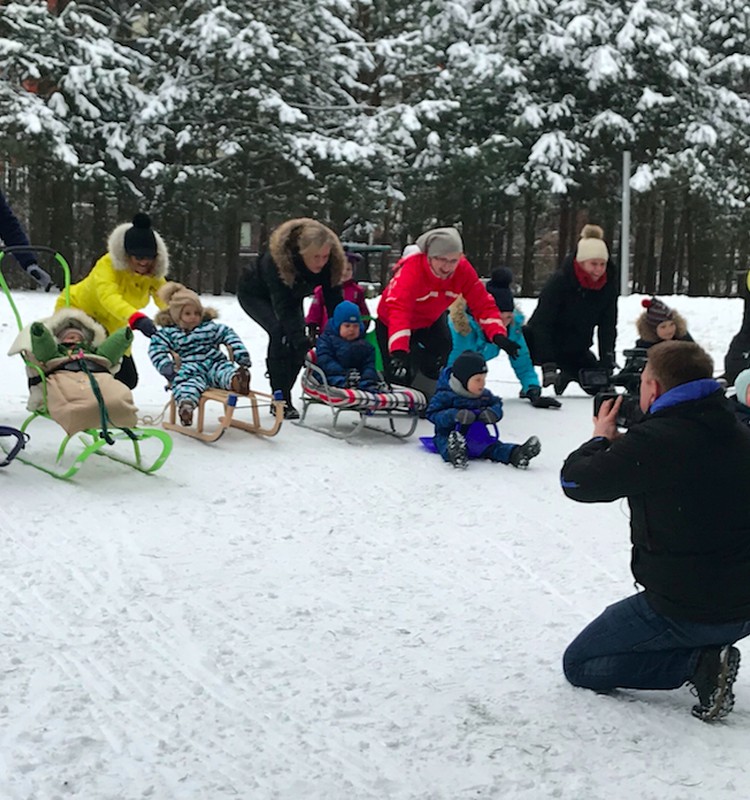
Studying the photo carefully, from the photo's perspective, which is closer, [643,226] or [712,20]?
[712,20]

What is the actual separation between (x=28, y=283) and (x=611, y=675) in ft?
60.6

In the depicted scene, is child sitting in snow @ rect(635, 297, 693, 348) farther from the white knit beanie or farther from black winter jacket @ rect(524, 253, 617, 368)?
black winter jacket @ rect(524, 253, 617, 368)

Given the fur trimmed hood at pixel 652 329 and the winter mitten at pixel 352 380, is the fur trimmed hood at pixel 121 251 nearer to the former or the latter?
the winter mitten at pixel 352 380

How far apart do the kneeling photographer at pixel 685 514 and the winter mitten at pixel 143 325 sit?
12.8 feet

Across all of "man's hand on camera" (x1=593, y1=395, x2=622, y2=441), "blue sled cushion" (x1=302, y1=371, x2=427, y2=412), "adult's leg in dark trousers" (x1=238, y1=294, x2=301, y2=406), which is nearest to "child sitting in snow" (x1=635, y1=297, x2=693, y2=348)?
"blue sled cushion" (x1=302, y1=371, x2=427, y2=412)

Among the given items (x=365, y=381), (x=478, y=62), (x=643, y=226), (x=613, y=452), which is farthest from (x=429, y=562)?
(x=643, y=226)

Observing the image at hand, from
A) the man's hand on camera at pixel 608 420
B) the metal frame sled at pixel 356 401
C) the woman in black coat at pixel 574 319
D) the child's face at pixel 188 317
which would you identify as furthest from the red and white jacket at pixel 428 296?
the man's hand on camera at pixel 608 420

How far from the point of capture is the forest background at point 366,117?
637 inches

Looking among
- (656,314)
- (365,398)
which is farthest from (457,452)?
(656,314)

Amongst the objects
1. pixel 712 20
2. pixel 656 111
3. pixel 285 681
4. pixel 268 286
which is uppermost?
pixel 712 20

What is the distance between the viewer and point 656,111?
62.5 feet

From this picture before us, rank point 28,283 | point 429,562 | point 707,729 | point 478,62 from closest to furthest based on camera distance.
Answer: point 707,729, point 429,562, point 478,62, point 28,283

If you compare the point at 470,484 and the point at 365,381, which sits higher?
the point at 365,381

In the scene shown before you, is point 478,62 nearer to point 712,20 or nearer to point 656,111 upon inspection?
point 656,111
